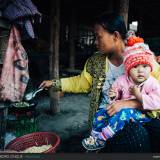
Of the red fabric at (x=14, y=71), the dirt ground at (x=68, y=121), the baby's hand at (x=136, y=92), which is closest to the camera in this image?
the baby's hand at (x=136, y=92)

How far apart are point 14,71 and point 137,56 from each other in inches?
68.9

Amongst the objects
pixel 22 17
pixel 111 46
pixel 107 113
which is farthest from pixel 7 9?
pixel 107 113

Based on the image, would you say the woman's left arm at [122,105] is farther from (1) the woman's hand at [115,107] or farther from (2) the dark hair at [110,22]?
(2) the dark hair at [110,22]

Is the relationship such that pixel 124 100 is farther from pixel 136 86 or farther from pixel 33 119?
pixel 33 119

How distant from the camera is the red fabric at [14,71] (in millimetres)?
3949

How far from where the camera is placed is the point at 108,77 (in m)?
3.46

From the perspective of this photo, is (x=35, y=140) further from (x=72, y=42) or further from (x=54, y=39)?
(x=72, y=42)

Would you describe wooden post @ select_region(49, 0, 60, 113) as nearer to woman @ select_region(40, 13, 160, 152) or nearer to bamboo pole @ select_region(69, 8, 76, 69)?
woman @ select_region(40, 13, 160, 152)

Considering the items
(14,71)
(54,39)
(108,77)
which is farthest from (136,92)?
(54,39)

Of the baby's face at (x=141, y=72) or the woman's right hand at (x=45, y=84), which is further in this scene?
the woman's right hand at (x=45, y=84)

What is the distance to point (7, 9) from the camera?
3.70 meters

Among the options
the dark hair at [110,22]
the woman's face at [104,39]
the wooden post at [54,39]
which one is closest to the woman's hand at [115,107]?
the woman's face at [104,39]

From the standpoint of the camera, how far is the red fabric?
395cm

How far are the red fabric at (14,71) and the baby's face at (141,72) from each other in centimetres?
167
